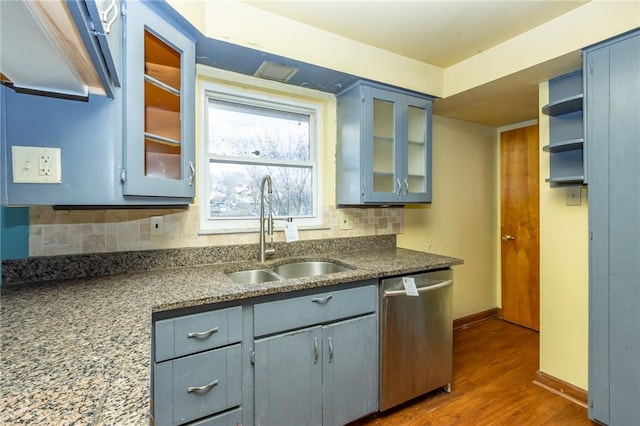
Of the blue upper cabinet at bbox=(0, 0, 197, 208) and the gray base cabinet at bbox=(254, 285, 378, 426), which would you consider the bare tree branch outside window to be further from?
the gray base cabinet at bbox=(254, 285, 378, 426)

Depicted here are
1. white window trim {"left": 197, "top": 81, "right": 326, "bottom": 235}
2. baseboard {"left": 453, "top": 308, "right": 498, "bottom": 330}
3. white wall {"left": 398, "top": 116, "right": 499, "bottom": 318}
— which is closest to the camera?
white window trim {"left": 197, "top": 81, "right": 326, "bottom": 235}

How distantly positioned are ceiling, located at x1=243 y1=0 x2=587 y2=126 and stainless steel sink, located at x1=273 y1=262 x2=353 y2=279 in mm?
1552

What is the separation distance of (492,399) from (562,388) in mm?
520

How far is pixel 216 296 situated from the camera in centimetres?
130

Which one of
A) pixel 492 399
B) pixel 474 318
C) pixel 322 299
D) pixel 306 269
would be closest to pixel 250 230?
pixel 306 269

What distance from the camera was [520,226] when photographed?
3.18 meters

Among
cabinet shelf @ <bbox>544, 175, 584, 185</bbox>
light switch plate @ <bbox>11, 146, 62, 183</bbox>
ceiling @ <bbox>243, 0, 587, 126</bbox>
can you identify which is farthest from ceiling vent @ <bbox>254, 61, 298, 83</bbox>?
cabinet shelf @ <bbox>544, 175, 584, 185</bbox>

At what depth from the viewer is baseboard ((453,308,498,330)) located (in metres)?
3.13

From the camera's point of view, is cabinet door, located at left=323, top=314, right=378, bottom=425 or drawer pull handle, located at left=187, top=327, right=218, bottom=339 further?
cabinet door, located at left=323, top=314, right=378, bottom=425

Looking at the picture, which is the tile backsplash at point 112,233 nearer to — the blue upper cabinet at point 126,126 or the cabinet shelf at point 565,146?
the blue upper cabinet at point 126,126

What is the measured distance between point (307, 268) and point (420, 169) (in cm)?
121

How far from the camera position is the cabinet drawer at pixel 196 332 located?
123cm

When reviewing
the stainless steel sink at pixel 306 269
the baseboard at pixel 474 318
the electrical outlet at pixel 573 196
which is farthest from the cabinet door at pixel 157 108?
the baseboard at pixel 474 318

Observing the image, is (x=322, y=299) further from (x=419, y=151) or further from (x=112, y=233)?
(x=419, y=151)
